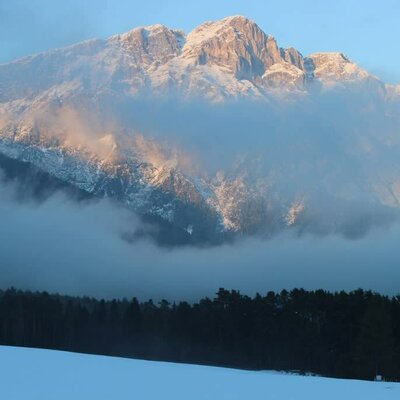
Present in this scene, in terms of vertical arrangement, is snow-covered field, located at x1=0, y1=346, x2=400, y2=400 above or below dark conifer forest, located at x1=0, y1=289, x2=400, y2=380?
below

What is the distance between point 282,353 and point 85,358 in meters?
79.2

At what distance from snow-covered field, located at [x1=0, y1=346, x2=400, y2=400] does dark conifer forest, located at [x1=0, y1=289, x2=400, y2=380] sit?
57202mm

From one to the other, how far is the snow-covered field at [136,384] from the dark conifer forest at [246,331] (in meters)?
57.2

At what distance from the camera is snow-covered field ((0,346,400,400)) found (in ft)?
83.4

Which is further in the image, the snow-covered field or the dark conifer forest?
the dark conifer forest

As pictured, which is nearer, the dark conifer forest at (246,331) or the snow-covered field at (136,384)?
the snow-covered field at (136,384)

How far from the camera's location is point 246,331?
116 m

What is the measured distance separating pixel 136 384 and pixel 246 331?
90.2 meters

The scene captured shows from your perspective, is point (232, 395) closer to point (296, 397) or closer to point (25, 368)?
point (296, 397)

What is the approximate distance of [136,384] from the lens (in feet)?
91.4

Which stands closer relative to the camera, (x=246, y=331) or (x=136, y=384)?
(x=136, y=384)

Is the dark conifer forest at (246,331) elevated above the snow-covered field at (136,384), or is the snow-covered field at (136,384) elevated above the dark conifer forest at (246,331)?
the dark conifer forest at (246,331)

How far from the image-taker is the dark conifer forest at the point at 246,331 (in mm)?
90188

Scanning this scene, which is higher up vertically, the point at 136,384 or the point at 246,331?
the point at 246,331
